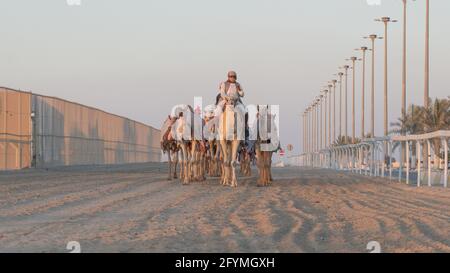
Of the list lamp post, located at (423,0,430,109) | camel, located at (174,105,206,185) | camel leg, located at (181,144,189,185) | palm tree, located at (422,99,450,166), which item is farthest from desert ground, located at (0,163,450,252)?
palm tree, located at (422,99,450,166)

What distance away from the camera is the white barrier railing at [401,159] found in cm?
2277

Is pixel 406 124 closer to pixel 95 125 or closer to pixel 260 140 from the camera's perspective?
pixel 95 125

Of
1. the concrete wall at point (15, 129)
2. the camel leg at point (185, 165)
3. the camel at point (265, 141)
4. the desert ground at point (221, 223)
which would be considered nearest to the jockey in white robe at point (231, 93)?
the camel at point (265, 141)

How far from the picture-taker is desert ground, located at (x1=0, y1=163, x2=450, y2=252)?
875 cm

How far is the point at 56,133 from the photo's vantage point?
165 ft

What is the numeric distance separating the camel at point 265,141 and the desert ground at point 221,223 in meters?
5.72

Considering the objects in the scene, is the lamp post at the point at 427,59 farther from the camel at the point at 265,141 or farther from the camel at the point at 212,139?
the camel at the point at 265,141

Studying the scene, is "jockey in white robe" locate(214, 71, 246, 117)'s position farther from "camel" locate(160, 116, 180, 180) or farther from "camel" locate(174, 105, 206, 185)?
"camel" locate(160, 116, 180, 180)
